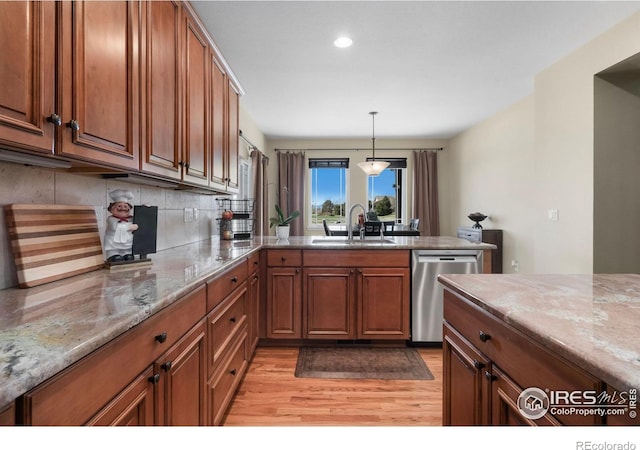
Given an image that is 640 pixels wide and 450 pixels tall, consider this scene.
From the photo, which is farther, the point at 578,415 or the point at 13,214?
the point at 13,214

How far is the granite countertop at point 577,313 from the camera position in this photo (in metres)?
0.64

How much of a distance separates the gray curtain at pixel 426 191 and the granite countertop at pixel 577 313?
17.4ft

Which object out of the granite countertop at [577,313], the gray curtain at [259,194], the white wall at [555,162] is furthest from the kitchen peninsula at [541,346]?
the gray curtain at [259,194]

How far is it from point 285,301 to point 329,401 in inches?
38.5

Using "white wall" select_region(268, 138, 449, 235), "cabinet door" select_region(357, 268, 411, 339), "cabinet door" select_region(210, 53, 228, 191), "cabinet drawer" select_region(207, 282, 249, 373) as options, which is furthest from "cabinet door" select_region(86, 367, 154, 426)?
"white wall" select_region(268, 138, 449, 235)

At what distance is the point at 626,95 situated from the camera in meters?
2.90

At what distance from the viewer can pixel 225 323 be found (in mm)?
1772

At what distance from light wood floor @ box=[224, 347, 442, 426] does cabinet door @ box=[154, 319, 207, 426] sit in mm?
555

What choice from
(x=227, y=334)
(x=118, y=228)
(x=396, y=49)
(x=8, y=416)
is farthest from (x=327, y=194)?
(x=8, y=416)

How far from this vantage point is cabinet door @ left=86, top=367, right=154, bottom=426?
79 cm

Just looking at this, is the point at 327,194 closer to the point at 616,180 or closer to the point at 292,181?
the point at 292,181

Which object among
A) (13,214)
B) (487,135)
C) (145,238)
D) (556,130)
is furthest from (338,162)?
(13,214)

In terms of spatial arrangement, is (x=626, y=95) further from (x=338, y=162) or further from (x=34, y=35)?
(x=338, y=162)

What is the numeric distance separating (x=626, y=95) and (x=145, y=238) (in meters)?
3.86
